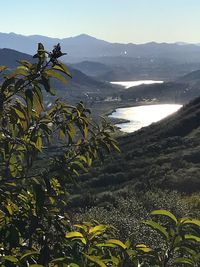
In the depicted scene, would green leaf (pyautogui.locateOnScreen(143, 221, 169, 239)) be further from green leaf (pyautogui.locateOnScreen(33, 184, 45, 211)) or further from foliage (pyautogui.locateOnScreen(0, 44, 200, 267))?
green leaf (pyautogui.locateOnScreen(33, 184, 45, 211))

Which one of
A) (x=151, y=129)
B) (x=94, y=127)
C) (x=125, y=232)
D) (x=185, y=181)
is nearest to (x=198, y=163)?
(x=185, y=181)

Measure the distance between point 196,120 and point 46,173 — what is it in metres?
81.2

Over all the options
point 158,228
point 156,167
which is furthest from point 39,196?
point 156,167

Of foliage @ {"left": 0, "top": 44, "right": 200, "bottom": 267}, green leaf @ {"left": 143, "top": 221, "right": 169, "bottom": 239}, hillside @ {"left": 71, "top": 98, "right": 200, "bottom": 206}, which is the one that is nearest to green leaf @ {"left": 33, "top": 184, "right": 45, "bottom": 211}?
foliage @ {"left": 0, "top": 44, "right": 200, "bottom": 267}

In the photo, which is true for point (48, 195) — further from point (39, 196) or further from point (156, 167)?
point (156, 167)

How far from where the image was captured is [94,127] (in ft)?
20.2

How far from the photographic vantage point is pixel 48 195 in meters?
5.46

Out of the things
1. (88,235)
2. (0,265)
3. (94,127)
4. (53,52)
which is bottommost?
(0,265)

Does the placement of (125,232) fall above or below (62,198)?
below

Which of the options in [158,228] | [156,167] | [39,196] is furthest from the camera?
[156,167]

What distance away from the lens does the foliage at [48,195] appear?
4.09 metres

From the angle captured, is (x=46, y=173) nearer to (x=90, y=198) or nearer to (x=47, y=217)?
(x=47, y=217)

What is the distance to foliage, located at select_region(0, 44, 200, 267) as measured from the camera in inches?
161

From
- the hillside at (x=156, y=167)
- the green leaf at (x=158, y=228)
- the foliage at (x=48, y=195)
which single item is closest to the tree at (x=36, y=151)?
the foliage at (x=48, y=195)
